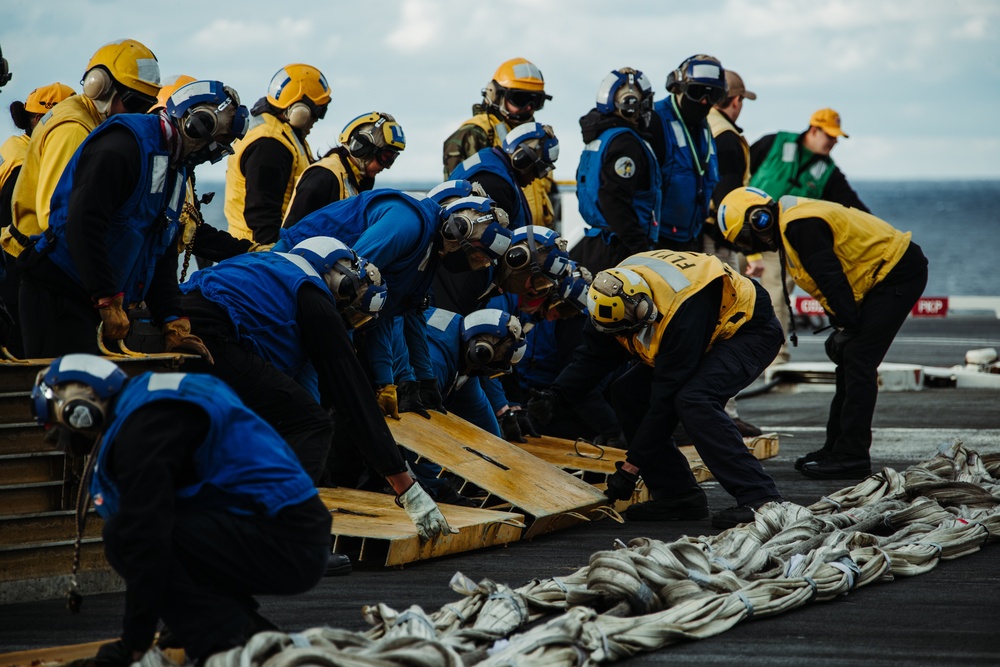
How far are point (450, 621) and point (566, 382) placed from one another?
332 centimetres

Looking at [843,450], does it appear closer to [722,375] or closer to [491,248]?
[722,375]

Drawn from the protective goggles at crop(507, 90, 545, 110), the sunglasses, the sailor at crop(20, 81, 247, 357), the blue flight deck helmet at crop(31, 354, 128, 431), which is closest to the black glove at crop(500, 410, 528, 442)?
the protective goggles at crop(507, 90, 545, 110)

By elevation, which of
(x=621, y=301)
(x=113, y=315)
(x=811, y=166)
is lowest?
(x=113, y=315)

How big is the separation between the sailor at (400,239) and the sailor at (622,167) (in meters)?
2.30

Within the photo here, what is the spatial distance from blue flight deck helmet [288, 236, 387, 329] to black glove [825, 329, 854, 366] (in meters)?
3.80

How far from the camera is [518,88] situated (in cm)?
956

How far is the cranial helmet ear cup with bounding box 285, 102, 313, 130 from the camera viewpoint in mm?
8508

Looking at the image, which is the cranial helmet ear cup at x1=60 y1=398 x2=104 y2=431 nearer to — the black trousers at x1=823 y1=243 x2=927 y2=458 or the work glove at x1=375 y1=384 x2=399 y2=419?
the work glove at x1=375 y1=384 x2=399 y2=419

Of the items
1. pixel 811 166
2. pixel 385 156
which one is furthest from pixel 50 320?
pixel 811 166

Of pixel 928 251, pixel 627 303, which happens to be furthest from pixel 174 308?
pixel 928 251

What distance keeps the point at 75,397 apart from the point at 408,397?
11.9 ft

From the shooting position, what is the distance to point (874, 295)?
8.62 metres

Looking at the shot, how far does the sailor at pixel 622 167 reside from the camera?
916cm

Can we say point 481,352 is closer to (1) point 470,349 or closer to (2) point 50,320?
(1) point 470,349
